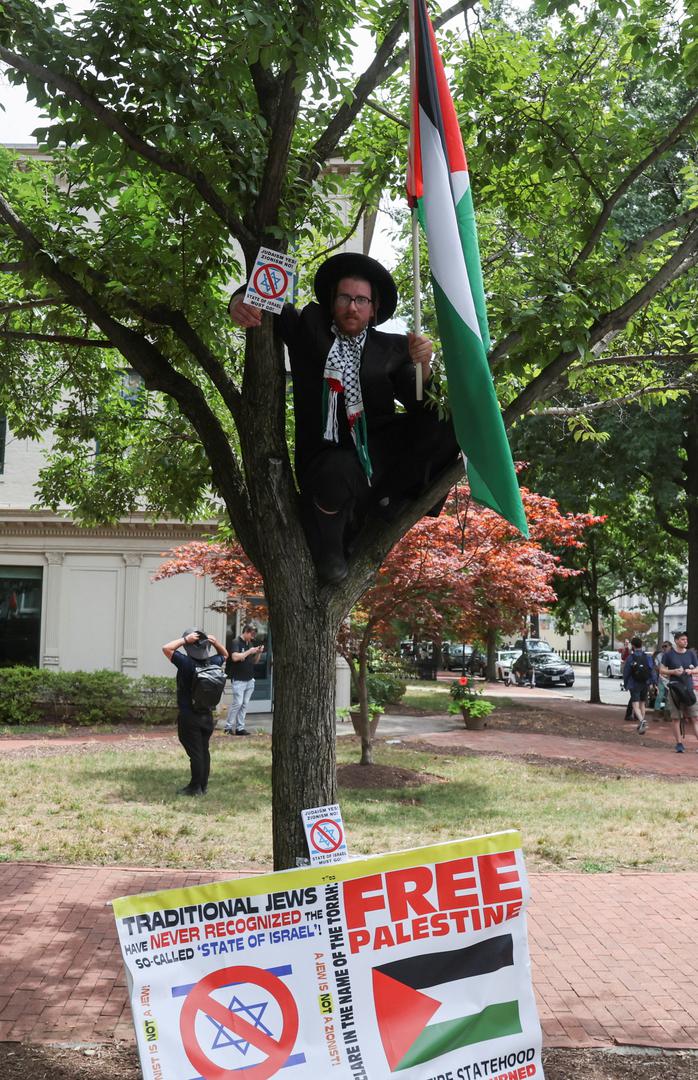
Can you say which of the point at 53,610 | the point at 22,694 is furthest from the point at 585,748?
the point at 53,610

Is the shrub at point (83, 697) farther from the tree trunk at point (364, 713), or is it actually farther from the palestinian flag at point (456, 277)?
the palestinian flag at point (456, 277)

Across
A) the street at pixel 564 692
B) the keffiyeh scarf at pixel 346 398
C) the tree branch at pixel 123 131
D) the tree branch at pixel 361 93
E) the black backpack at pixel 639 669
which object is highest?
the tree branch at pixel 361 93

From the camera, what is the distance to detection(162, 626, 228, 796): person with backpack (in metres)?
10.4

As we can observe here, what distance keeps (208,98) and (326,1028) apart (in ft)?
14.1

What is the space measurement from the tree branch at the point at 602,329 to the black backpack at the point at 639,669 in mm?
18173

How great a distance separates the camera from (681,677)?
15.7 m

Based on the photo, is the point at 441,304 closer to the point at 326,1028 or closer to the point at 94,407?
the point at 326,1028

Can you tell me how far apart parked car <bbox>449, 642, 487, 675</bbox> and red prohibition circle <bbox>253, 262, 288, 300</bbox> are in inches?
1656

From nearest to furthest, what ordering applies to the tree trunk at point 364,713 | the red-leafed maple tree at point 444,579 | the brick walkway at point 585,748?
the red-leafed maple tree at point 444,579 → the tree trunk at point 364,713 → the brick walkway at point 585,748

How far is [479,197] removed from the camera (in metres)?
6.20

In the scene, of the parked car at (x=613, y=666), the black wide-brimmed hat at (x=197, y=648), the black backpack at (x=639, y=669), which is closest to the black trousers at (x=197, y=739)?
the black wide-brimmed hat at (x=197, y=648)

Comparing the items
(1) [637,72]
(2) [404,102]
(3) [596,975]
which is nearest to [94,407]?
(2) [404,102]

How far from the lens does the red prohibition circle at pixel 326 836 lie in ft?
13.5

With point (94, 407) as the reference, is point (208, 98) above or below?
above
